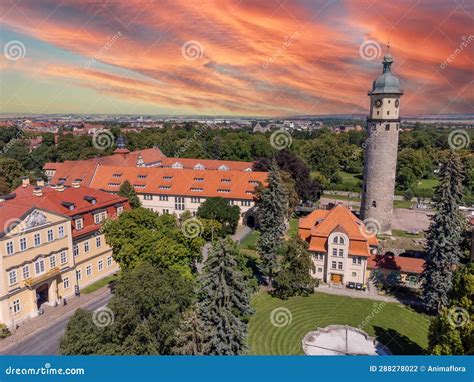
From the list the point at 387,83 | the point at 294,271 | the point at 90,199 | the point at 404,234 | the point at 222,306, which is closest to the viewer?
the point at 222,306

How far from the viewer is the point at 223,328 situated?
48.1ft

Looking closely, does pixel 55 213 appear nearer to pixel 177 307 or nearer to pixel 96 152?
pixel 177 307

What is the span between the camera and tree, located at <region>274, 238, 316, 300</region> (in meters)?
26.1

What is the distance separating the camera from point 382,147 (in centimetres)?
3616

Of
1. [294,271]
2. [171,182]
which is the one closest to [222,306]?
[294,271]

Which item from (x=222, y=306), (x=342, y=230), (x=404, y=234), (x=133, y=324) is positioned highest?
(x=342, y=230)

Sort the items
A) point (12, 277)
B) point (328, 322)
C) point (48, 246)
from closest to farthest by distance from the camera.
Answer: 1. point (12, 277)
2. point (328, 322)
3. point (48, 246)

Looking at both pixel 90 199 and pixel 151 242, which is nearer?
pixel 151 242

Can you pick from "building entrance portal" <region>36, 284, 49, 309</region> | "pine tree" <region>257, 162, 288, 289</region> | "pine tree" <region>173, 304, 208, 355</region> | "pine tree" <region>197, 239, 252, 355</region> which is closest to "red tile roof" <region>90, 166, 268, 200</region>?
"pine tree" <region>257, 162, 288, 289</region>

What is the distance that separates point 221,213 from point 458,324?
2631 centimetres

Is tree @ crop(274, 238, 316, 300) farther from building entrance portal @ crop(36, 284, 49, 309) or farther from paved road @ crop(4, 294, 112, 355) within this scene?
building entrance portal @ crop(36, 284, 49, 309)

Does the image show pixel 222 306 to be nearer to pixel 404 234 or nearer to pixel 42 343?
pixel 42 343

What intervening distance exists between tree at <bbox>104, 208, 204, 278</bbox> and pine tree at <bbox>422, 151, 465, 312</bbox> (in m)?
15.5

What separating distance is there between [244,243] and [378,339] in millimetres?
18655
